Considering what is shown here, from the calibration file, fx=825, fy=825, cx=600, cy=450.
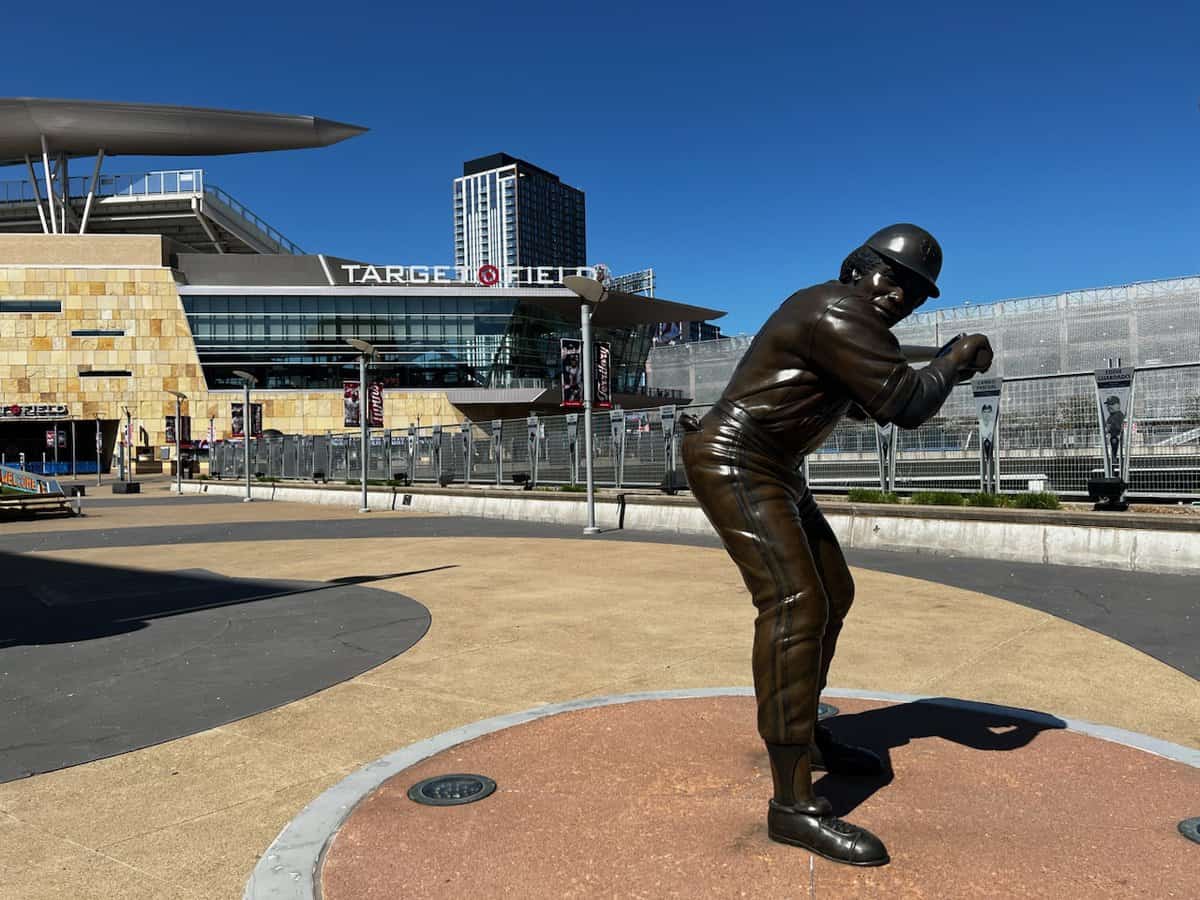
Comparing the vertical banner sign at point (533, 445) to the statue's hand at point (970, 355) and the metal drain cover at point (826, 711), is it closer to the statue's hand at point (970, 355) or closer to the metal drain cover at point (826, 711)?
the metal drain cover at point (826, 711)

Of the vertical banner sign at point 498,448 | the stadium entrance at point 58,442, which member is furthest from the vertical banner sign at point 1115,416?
the stadium entrance at point 58,442

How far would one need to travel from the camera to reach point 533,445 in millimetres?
21109

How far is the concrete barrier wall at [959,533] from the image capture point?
895 cm

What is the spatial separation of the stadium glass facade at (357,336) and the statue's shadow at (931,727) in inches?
2555

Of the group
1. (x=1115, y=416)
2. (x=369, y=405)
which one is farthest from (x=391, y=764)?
(x=369, y=405)

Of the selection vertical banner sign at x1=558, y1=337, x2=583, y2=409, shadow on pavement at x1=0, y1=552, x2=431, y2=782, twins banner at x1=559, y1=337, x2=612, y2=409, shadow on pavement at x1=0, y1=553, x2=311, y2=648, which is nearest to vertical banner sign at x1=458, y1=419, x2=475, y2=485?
twins banner at x1=559, y1=337, x2=612, y2=409

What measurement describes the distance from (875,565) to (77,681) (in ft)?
27.1

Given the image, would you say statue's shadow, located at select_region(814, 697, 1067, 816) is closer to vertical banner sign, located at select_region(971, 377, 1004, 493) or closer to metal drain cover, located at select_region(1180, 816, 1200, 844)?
metal drain cover, located at select_region(1180, 816, 1200, 844)

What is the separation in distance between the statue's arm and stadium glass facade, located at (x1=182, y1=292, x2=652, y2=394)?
2593 inches

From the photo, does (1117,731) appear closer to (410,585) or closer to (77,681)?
(77,681)

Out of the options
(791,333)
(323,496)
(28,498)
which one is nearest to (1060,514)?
(791,333)

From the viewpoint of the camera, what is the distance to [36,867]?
284cm

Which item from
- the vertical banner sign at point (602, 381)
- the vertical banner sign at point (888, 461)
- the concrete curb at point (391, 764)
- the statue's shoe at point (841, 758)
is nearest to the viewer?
the concrete curb at point (391, 764)

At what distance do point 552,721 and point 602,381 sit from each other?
41.3ft
